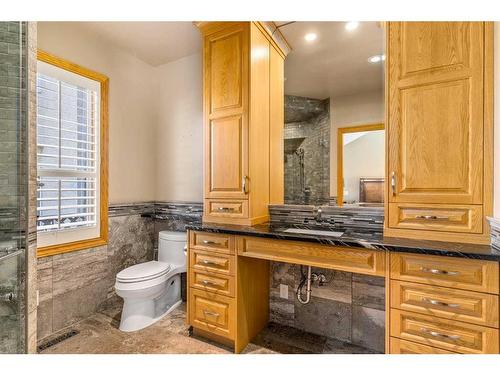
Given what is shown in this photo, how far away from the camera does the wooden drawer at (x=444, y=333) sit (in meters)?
1.05

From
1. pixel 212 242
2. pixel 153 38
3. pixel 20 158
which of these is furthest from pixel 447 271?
pixel 153 38

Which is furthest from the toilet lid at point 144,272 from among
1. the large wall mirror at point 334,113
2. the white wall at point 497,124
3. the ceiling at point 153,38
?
the white wall at point 497,124

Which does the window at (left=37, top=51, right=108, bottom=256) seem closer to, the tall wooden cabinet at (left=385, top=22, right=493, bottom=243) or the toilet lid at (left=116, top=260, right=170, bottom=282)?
the toilet lid at (left=116, top=260, right=170, bottom=282)

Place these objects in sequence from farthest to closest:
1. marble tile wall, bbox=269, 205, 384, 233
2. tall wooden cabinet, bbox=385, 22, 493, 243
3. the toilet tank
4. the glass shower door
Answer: the toilet tank, marble tile wall, bbox=269, 205, 384, 233, tall wooden cabinet, bbox=385, 22, 493, 243, the glass shower door

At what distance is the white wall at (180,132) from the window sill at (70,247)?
0.76m

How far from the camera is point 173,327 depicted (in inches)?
78.7

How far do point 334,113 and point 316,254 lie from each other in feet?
3.60

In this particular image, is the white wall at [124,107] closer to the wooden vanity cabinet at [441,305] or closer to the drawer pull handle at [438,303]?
the wooden vanity cabinet at [441,305]

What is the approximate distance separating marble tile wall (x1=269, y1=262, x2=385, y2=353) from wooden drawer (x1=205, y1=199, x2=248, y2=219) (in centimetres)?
59

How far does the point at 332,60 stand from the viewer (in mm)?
1846

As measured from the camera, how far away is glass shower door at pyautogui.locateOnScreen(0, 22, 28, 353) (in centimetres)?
96

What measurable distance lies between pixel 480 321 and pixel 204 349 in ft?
5.29

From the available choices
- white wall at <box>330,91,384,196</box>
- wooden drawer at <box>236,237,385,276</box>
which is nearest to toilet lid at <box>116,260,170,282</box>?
wooden drawer at <box>236,237,385,276</box>

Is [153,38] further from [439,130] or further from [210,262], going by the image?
[439,130]
